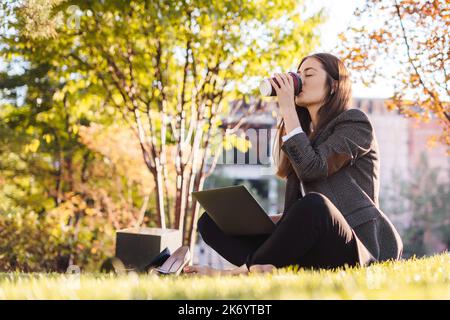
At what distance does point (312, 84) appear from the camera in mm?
2852

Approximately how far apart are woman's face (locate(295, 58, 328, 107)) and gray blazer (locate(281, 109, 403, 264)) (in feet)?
0.62

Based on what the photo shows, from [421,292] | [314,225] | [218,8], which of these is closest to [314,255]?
[314,225]

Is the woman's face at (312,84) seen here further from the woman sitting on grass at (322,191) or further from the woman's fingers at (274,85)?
the woman's fingers at (274,85)

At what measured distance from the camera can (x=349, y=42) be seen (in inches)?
235

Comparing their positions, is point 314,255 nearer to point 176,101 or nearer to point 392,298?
point 392,298

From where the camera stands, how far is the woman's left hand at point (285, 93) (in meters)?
2.71

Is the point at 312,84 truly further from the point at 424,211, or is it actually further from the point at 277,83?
the point at 424,211

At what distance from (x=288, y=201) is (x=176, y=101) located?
552cm

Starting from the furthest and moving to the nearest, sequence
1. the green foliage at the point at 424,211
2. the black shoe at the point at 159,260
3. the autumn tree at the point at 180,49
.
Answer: the green foliage at the point at 424,211, the autumn tree at the point at 180,49, the black shoe at the point at 159,260

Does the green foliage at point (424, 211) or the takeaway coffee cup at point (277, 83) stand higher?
the takeaway coffee cup at point (277, 83)

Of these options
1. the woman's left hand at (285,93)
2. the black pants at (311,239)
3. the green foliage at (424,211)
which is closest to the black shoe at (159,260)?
the black pants at (311,239)

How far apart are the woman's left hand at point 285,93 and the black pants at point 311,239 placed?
60cm

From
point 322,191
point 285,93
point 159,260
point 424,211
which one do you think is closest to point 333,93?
point 285,93

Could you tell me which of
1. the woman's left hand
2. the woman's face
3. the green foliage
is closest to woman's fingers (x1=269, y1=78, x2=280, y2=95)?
the woman's left hand
